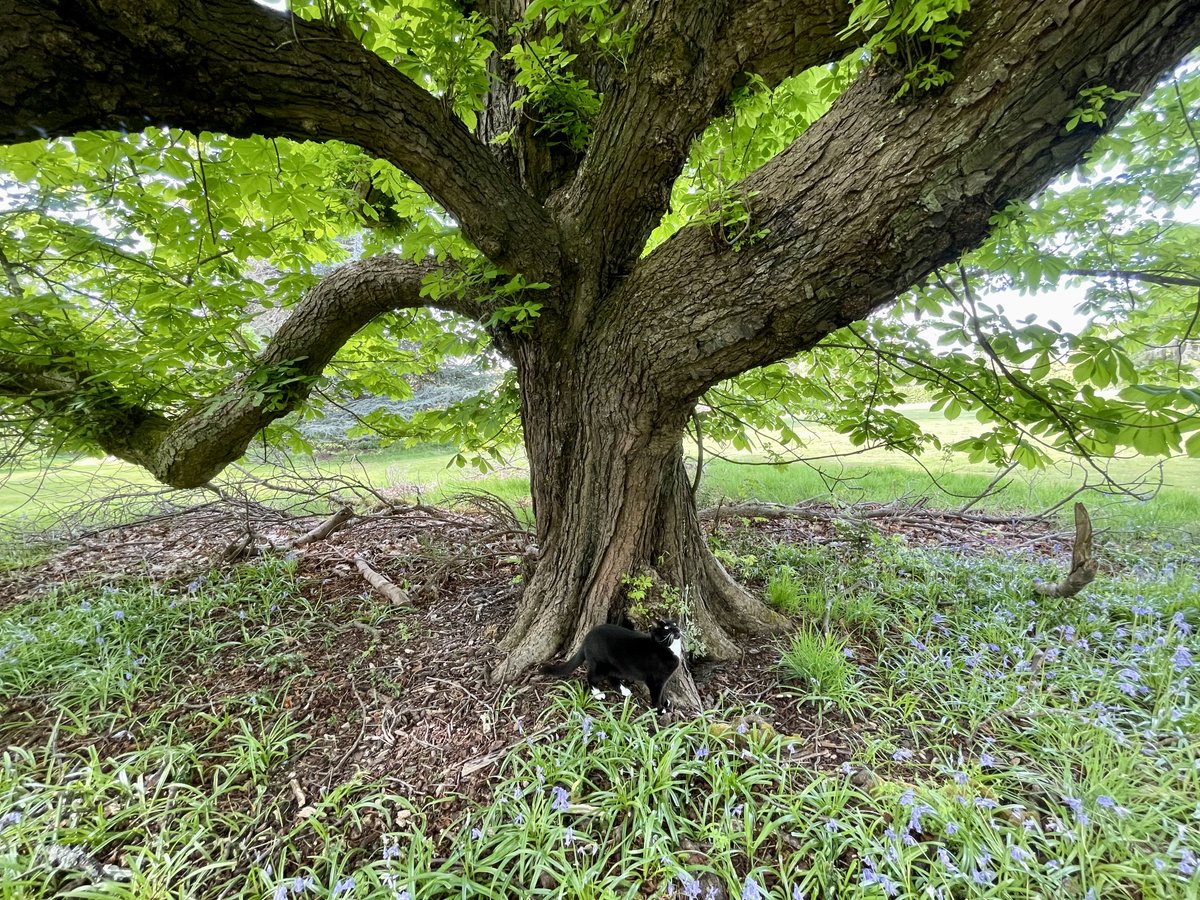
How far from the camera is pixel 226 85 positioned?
123 cm

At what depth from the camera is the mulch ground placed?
5.71ft

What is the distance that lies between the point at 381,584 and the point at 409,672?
93 centimetres

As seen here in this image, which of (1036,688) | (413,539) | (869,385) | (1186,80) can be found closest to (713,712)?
(1036,688)

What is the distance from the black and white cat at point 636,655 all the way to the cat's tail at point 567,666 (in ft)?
0.28

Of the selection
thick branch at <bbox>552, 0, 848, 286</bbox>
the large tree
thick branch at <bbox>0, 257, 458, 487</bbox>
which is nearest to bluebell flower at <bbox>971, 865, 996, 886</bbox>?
the large tree

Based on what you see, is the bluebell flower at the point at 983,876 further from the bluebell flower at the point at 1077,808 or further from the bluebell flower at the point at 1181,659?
the bluebell flower at the point at 1181,659

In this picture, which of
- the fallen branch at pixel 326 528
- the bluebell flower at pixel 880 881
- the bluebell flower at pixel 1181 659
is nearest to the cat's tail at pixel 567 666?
the bluebell flower at pixel 880 881

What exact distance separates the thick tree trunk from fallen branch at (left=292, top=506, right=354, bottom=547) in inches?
99.7

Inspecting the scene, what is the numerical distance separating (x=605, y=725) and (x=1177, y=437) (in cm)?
212

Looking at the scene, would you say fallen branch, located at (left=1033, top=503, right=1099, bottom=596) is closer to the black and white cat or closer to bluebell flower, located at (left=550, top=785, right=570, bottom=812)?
the black and white cat

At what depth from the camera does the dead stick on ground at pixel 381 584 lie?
2.82 m

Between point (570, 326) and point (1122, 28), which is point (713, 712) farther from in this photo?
point (1122, 28)

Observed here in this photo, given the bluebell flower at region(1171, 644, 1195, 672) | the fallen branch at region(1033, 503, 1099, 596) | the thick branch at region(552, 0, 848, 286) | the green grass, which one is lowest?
the green grass

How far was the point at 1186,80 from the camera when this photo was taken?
7.04 ft
